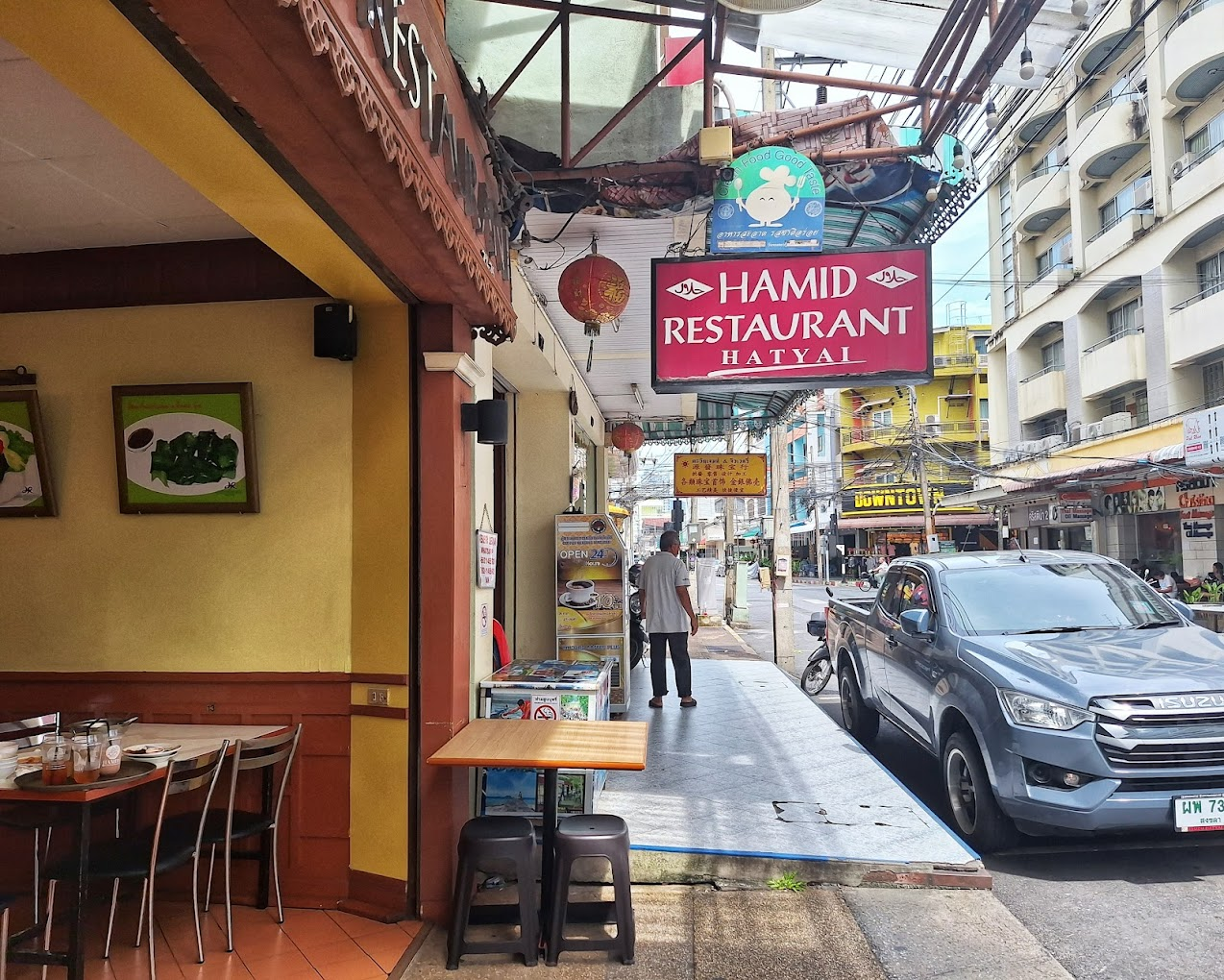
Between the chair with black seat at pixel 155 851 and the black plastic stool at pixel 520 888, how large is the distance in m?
1.08

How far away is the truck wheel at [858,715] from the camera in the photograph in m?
7.51

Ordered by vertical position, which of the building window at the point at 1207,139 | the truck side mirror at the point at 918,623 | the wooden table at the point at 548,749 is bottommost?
the wooden table at the point at 548,749

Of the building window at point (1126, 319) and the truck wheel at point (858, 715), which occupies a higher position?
the building window at point (1126, 319)

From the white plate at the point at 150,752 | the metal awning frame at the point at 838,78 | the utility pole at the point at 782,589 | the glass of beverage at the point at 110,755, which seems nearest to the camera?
the glass of beverage at the point at 110,755

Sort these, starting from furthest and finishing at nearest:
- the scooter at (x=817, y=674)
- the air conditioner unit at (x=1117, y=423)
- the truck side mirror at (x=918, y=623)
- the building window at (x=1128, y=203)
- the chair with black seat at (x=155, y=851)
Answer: the air conditioner unit at (x=1117, y=423)
the building window at (x=1128, y=203)
the scooter at (x=817, y=674)
the truck side mirror at (x=918, y=623)
the chair with black seat at (x=155, y=851)

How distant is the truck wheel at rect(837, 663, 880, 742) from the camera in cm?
751

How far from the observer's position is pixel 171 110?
88.4 inches

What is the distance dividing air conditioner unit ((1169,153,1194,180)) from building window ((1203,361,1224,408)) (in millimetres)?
4651

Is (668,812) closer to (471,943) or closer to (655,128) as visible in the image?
(471,943)

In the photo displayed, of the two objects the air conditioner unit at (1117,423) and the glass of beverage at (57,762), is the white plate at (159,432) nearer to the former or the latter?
the glass of beverage at (57,762)

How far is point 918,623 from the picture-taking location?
5.70m

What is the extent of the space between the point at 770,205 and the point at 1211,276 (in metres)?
20.4

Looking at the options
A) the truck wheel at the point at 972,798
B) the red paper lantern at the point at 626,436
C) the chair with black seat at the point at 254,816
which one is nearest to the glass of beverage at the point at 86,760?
the chair with black seat at the point at 254,816

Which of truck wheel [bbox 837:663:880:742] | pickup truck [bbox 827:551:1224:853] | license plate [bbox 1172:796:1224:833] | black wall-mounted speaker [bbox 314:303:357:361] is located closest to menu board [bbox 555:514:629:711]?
truck wheel [bbox 837:663:880:742]
